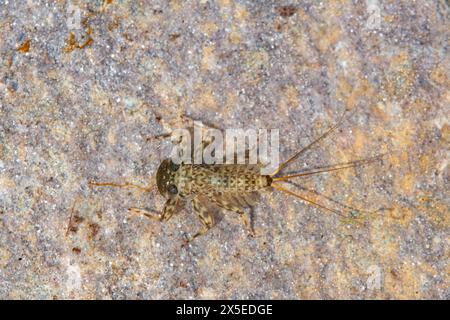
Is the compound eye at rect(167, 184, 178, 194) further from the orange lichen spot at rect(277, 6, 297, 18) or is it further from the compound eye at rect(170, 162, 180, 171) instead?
the orange lichen spot at rect(277, 6, 297, 18)

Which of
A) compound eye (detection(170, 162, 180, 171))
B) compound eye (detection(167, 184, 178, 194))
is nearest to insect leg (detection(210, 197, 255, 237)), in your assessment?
compound eye (detection(167, 184, 178, 194))

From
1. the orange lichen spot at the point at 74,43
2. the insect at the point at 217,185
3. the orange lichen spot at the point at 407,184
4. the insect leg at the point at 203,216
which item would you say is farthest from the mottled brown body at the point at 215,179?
the orange lichen spot at the point at 74,43

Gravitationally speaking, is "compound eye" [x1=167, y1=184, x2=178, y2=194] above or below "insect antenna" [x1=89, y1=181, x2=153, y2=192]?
below

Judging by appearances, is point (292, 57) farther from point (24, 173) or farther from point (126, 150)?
point (24, 173)

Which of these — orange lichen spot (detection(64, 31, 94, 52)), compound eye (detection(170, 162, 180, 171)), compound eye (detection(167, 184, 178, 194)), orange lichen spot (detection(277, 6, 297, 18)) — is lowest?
compound eye (detection(167, 184, 178, 194))

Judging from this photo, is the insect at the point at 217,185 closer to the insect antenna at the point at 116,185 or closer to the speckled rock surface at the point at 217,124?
the insect antenna at the point at 116,185

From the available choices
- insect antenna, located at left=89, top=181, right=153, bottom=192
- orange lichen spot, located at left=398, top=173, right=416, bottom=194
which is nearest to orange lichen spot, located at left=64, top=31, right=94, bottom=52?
insect antenna, located at left=89, top=181, right=153, bottom=192

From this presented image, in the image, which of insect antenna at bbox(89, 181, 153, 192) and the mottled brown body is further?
insect antenna at bbox(89, 181, 153, 192)
